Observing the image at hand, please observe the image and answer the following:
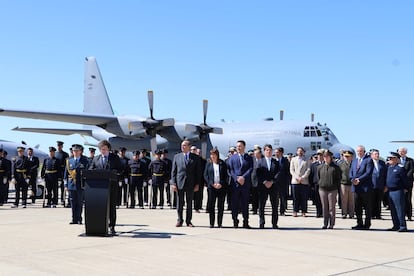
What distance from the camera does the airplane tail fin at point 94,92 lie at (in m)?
29.0

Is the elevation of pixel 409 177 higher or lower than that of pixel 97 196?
higher

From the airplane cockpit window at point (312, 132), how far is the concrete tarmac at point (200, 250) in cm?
1166

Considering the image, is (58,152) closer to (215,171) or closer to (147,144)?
(215,171)

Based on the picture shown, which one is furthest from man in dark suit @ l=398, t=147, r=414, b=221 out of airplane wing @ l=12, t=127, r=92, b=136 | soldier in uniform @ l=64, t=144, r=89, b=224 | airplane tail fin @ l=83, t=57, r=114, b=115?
airplane wing @ l=12, t=127, r=92, b=136

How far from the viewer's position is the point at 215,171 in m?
10.2

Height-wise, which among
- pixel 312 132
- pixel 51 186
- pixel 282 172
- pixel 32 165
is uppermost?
pixel 312 132

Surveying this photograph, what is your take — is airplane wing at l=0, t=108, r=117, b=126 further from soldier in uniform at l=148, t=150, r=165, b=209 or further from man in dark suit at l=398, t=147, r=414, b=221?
man in dark suit at l=398, t=147, r=414, b=221

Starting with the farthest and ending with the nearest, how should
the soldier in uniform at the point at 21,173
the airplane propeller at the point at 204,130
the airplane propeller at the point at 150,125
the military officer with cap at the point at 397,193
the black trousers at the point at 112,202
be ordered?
the airplane propeller at the point at 204,130 < the airplane propeller at the point at 150,125 < the soldier in uniform at the point at 21,173 < the military officer with cap at the point at 397,193 < the black trousers at the point at 112,202

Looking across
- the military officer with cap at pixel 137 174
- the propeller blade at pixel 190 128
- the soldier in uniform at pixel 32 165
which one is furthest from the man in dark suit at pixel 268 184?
the propeller blade at pixel 190 128

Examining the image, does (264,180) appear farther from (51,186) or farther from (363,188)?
(51,186)

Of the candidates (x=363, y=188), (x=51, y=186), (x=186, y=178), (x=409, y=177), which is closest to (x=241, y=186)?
(x=186, y=178)

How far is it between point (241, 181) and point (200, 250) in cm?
300

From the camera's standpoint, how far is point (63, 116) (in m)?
21.8

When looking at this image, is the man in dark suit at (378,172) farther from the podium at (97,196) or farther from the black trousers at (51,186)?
the black trousers at (51,186)
